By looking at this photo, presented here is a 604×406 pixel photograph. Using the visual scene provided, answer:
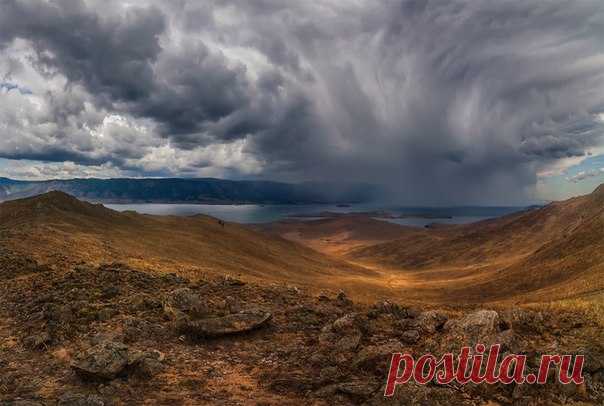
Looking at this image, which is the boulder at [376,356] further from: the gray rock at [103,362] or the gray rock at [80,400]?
the gray rock at [80,400]

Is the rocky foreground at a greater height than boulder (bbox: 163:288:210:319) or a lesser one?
lesser

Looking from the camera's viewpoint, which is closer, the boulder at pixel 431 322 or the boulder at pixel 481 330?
the boulder at pixel 481 330

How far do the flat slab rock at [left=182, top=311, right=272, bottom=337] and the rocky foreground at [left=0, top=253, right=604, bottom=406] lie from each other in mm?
41

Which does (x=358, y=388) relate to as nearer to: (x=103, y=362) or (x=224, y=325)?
(x=224, y=325)

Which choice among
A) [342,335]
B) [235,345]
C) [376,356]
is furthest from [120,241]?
[376,356]

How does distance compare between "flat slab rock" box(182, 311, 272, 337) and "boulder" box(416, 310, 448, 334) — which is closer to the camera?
"flat slab rock" box(182, 311, 272, 337)

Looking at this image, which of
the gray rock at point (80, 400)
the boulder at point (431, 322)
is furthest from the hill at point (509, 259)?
A: the gray rock at point (80, 400)

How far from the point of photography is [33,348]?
39.4 feet

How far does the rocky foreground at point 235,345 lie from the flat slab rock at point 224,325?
0.04 metres

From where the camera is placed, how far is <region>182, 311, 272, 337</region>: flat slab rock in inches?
507

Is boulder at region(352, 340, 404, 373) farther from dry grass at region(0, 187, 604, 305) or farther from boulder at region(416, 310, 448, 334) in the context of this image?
dry grass at region(0, 187, 604, 305)

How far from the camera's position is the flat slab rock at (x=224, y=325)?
42.2 ft

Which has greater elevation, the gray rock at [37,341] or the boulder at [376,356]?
the boulder at [376,356]

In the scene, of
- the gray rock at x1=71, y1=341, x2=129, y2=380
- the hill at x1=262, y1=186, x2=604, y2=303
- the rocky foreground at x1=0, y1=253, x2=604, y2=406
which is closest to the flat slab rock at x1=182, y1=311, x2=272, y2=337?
the rocky foreground at x1=0, y1=253, x2=604, y2=406
